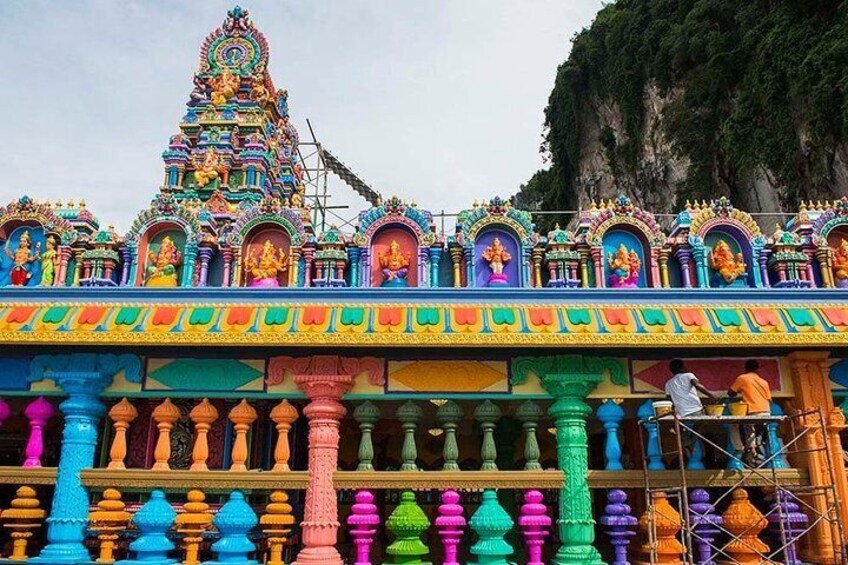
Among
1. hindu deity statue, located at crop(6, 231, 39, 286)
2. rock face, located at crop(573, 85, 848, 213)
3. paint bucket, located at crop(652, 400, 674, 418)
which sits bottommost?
paint bucket, located at crop(652, 400, 674, 418)

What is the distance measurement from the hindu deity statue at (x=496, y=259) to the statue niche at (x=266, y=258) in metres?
2.67

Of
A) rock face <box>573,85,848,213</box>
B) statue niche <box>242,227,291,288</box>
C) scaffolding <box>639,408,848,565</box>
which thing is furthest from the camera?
rock face <box>573,85,848,213</box>

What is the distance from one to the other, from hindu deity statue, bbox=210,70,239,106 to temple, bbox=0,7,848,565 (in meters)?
5.57

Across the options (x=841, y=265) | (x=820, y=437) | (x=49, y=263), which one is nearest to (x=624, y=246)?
(x=841, y=265)

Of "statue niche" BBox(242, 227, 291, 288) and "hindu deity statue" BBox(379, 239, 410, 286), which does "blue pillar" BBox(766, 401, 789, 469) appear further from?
"statue niche" BBox(242, 227, 291, 288)

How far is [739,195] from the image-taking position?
2348 centimetres

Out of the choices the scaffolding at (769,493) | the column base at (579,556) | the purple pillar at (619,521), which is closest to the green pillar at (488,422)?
the column base at (579,556)

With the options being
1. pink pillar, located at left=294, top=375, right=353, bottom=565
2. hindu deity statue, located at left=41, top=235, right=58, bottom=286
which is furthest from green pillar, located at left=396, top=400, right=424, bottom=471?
hindu deity statue, located at left=41, top=235, right=58, bottom=286

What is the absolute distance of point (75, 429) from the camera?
8156 mm

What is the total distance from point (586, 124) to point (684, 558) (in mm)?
30298

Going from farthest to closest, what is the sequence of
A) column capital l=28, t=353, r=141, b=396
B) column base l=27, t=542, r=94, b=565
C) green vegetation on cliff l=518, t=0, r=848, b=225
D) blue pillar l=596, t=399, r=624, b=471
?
green vegetation on cliff l=518, t=0, r=848, b=225
column capital l=28, t=353, r=141, b=396
blue pillar l=596, t=399, r=624, b=471
column base l=27, t=542, r=94, b=565

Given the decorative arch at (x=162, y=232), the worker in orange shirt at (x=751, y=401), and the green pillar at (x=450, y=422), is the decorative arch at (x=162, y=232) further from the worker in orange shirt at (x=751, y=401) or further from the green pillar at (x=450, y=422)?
the worker in orange shirt at (x=751, y=401)

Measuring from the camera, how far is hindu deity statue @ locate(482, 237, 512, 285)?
905 cm

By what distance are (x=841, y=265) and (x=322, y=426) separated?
6936mm
